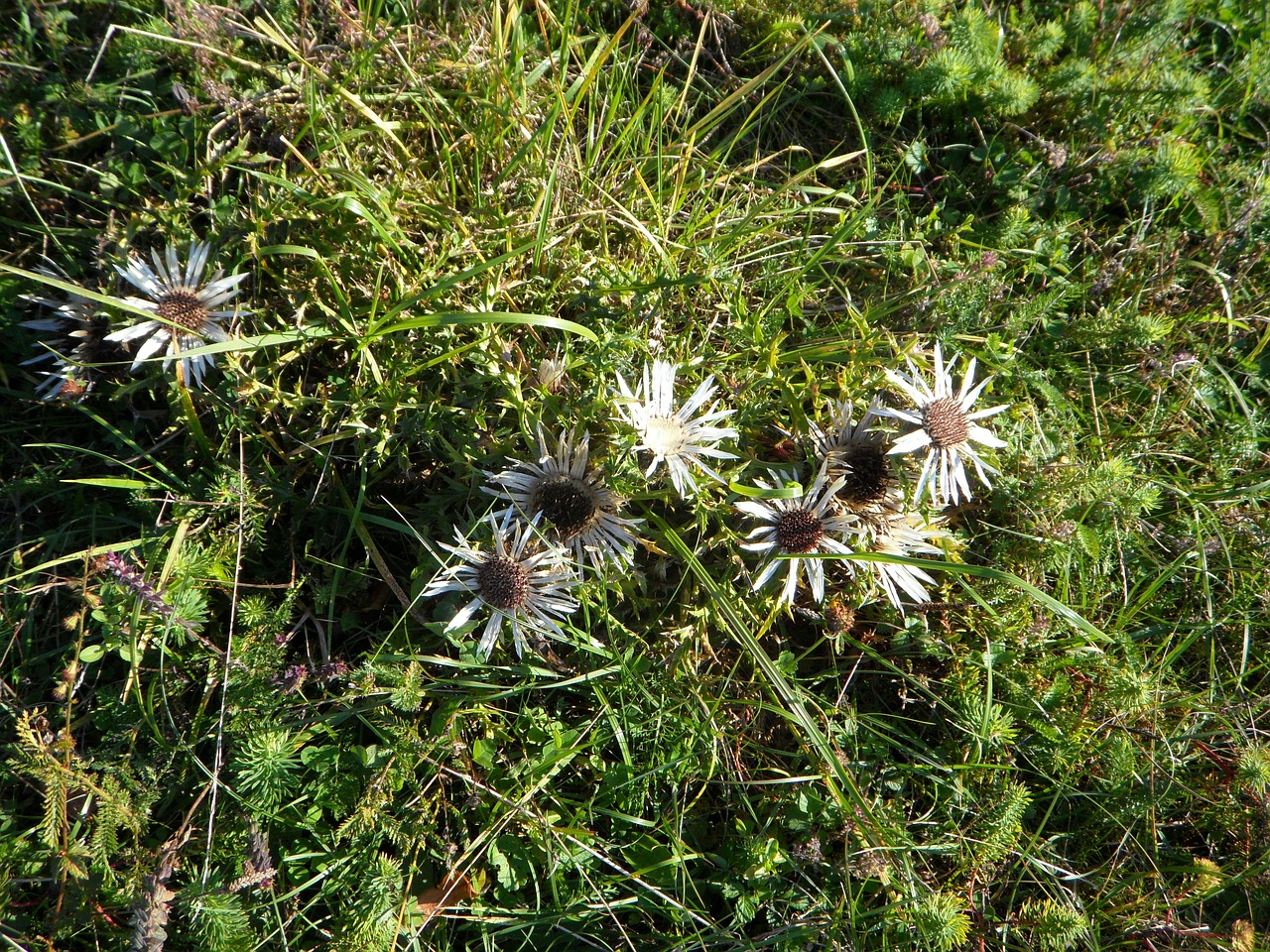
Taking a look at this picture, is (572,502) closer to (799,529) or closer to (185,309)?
(799,529)

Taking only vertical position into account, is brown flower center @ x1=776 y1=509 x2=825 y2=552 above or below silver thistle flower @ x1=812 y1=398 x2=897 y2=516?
below

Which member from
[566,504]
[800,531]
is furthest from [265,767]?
[800,531]

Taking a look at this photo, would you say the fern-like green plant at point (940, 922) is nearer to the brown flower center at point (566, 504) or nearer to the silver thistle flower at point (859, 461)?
the silver thistle flower at point (859, 461)

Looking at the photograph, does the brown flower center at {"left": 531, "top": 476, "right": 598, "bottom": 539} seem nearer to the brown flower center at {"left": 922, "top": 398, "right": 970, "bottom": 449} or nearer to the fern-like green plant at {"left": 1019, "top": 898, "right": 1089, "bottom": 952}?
the brown flower center at {"left": 922, "top": 398, "right": 970, "bottom": 449}

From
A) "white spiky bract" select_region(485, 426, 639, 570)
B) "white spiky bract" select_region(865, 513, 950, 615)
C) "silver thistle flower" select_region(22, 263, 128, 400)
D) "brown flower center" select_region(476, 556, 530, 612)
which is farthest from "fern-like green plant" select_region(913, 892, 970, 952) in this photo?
"silver thistle flower" select_region(22, 263, 128, 400)

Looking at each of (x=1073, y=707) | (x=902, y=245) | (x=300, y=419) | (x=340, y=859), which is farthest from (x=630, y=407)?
(x=1073, y=707)

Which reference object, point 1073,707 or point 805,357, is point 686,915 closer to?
point 1073,707

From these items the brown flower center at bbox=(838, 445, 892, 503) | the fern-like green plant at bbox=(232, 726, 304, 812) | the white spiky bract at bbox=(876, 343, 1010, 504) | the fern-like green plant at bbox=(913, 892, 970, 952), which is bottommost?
the fern-like green plant at bbox=(232, 726, 304, 812)

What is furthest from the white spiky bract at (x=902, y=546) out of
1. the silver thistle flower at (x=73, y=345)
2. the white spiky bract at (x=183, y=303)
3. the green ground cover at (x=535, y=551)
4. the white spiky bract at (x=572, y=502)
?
the silver thistle flower at (x=73, y=345)
